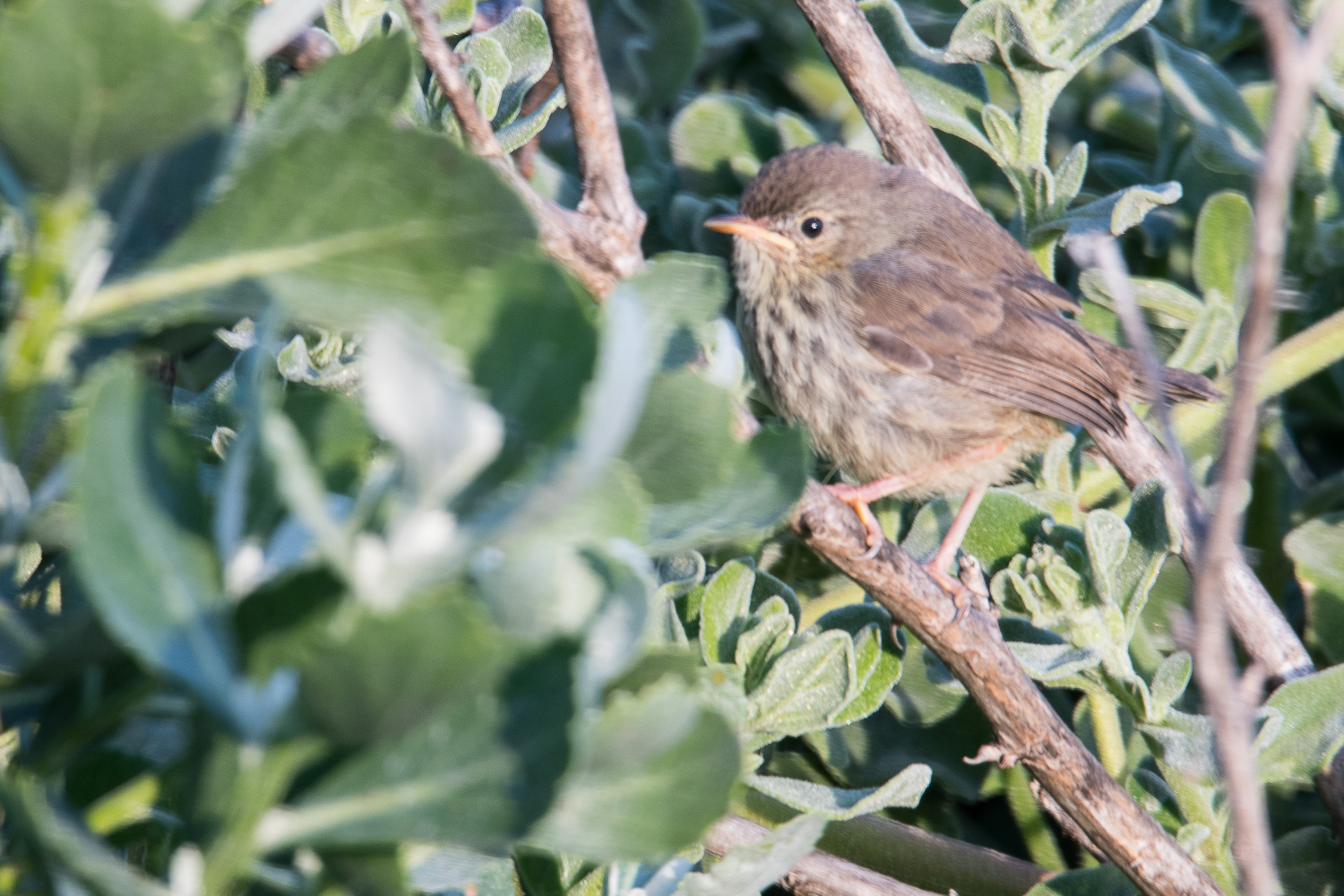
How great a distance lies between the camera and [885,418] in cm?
322

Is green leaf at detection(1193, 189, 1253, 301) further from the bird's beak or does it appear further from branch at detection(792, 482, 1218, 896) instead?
branch at detection(792, 482, 1218, 896)

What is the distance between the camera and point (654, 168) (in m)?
3.09

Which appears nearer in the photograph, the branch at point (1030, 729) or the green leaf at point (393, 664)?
the green leaf at point (393, 664)

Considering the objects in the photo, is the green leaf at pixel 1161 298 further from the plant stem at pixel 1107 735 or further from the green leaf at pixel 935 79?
the plant stem at pixel 1107 735

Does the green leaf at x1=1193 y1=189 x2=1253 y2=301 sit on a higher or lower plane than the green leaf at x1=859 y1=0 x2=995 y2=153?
lower

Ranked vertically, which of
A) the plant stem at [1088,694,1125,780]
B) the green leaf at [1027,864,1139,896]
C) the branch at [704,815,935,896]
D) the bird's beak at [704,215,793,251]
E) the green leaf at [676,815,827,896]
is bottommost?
the plant stem at [1088,694,1125,780]

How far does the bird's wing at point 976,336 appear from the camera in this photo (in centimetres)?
320

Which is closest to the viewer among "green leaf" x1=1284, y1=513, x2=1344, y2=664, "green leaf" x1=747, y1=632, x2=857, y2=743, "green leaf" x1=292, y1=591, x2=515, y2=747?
"green leaf" x1=292, y1=591, x2=515, y2=747

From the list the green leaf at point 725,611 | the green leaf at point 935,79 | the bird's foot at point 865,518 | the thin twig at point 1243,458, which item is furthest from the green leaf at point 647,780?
the green leaf at point 935,79

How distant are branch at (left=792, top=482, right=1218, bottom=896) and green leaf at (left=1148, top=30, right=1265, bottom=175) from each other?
4.76ft

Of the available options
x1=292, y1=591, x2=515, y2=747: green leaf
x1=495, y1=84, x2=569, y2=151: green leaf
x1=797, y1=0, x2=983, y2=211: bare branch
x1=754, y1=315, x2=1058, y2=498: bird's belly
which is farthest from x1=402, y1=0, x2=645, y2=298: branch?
x1=754, y1=315, x2=1058, y2=498: bird's belly

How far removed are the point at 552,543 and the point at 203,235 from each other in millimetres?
305

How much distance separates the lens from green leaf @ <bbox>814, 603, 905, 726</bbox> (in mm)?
2002

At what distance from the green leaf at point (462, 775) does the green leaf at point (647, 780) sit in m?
0.08
